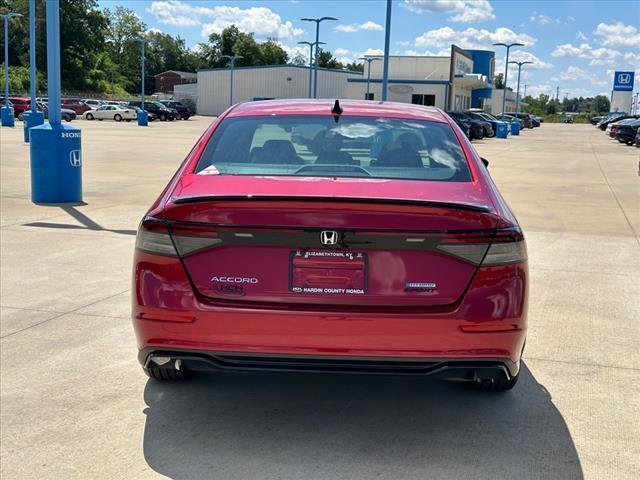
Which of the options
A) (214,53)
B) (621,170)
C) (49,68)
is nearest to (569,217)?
(49,68)

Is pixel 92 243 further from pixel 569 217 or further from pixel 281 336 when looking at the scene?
pixel 569 217

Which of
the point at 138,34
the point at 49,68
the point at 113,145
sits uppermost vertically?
the point at 138,34

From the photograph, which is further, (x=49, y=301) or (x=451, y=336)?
(x=49, y=301)

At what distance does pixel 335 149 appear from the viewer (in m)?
4.29

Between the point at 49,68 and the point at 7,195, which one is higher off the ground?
the point at 49,68

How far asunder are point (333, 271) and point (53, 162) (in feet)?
31.4

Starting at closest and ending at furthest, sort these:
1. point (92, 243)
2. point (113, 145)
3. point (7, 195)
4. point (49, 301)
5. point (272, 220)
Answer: point (272, 220) → point (49, 301) → point (92, 243) → point (7, 195) → point (113, 145)

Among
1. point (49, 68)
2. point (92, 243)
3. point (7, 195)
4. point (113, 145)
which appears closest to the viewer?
point (92, 243)

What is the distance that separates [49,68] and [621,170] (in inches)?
708

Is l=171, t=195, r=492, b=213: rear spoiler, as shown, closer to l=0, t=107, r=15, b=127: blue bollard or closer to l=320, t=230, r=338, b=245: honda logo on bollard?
l=320, t=230, r=338, b=245: honda logo on bollard

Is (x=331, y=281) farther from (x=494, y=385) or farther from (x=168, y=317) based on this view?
(x=494, y=385)

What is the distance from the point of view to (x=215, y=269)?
337 cm

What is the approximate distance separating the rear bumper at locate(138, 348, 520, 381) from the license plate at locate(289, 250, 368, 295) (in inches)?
11.9

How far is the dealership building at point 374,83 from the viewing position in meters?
69.8
